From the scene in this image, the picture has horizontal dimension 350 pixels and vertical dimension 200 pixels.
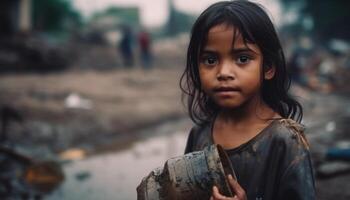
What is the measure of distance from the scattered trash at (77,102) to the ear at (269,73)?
26.2 ft

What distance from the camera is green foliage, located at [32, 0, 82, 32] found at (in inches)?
1309

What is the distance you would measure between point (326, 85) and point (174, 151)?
1096 cm

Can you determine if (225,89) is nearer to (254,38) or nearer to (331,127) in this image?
(254,38)

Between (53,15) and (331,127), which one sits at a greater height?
(53,15)

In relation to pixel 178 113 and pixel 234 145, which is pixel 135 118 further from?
pixel 234 145

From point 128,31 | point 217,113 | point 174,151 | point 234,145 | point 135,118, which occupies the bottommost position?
point 234,145

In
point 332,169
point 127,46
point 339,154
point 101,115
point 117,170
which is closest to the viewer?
point 332,169

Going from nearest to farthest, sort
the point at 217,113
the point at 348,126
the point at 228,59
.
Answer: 1. the point at 228,59
2. the point at 217,113
3. the point at 348,126

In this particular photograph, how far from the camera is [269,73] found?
1797mm

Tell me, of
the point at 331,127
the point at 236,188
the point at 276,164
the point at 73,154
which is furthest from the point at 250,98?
the point at 331,127

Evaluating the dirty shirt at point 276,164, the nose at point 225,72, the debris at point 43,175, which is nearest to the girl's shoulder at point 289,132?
the dirty shirt at point 276,164

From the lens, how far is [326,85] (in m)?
16.3

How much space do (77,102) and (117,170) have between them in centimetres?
428

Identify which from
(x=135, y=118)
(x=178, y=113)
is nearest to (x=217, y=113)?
(x=135, y=118)
